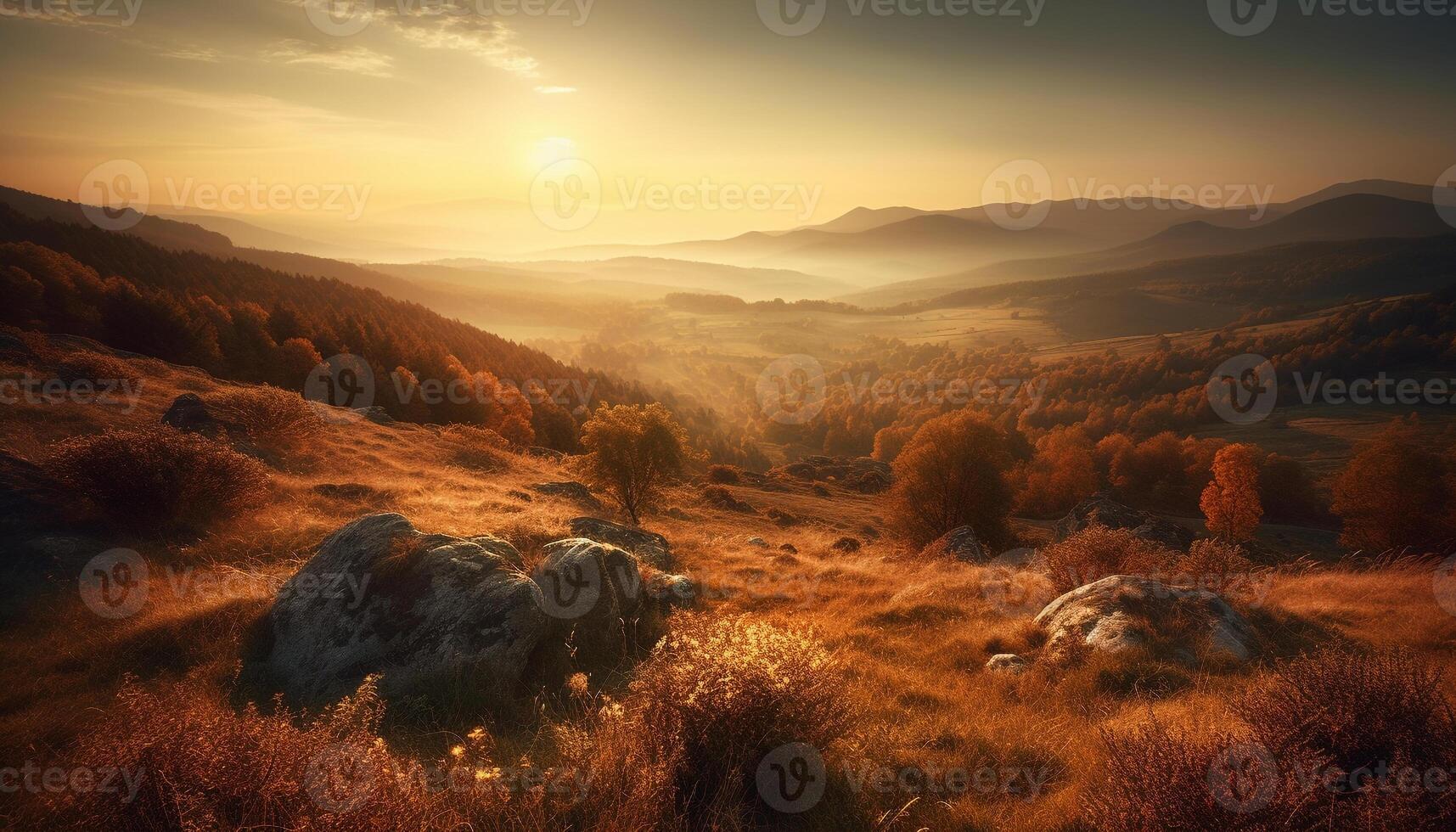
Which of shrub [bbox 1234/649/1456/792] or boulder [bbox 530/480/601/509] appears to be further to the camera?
boulder [bbox 530/480/601/509]

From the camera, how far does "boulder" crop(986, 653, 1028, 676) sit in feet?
Result: 23.5

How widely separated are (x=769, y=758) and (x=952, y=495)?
29.6 meters

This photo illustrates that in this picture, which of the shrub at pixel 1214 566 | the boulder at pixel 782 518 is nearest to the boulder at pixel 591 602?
the shrub at pixel 1214 566

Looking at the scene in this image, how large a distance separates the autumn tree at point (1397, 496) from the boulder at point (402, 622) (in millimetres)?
63192

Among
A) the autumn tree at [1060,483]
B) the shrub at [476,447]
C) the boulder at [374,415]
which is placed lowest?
the autumn tree at [1060,483]

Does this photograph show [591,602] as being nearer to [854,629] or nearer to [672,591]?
[672,591]

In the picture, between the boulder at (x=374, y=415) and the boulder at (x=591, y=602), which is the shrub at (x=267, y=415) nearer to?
the boulder at (x=374, y=415)

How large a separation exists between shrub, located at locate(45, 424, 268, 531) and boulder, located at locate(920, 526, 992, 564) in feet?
67.1

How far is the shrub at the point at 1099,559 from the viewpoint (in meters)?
10.6

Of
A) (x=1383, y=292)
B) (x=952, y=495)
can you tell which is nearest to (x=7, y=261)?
(x=952, y=495)

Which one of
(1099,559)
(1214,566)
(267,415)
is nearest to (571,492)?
(267,415)

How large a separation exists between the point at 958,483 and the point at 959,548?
34.6 ft

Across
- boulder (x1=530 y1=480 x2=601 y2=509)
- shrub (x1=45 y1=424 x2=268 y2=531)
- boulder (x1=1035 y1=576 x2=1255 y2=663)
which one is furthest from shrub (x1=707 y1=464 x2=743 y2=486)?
boulder (x1=1035 y1=576 x2=1255 y2=663)

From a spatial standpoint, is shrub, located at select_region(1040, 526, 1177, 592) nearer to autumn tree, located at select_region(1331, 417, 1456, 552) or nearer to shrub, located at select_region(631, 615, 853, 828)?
shrub, located at select_region(631, 615, 853, 828)
